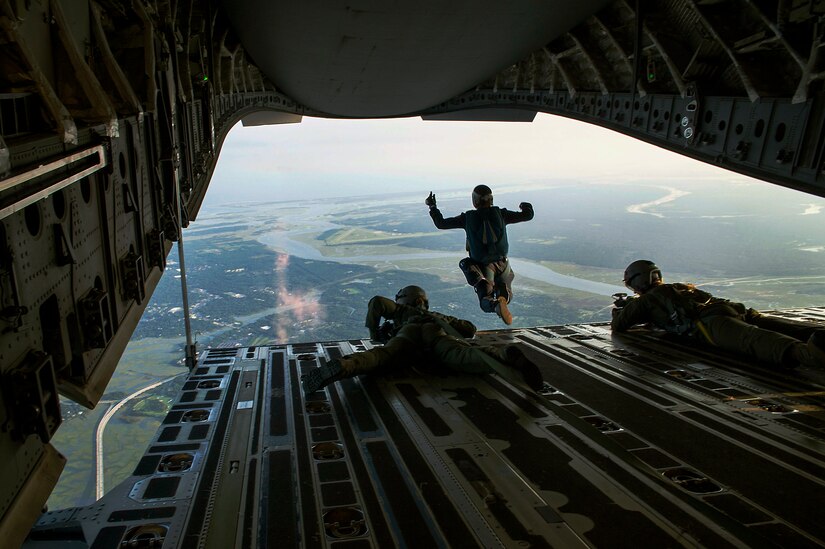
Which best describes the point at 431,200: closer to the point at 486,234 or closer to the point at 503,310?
the point at 486,234

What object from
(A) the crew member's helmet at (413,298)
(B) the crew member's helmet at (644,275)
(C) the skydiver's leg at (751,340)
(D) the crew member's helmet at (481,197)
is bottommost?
(A) the crew member's helmet at (413,298)

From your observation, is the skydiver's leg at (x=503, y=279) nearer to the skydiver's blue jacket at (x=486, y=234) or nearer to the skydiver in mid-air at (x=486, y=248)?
the skydiver in mid-air at (x=486, y=248)

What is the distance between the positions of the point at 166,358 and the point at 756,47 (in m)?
52.1

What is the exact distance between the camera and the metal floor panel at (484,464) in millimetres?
3742

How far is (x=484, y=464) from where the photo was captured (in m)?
4.69

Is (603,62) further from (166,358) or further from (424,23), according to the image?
(166,358)

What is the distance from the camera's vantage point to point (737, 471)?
178 inches

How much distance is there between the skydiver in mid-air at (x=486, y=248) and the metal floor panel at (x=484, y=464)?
8.47 feet

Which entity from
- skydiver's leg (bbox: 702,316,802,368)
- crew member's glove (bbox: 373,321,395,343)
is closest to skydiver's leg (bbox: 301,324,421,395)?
crew member's glove (bbox: 373,321,395,343)

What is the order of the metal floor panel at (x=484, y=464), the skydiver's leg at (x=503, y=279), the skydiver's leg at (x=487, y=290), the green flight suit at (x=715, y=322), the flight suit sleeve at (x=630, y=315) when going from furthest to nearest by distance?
the skydiver's leg at (x=503, y=279)
the skydiver's leg at (x=487, y=290)
the flight suit sleeve at (x=630, y=315)
the green flight suit at (x=715, y=322)
the metal floor panel at (x=484, y=464)

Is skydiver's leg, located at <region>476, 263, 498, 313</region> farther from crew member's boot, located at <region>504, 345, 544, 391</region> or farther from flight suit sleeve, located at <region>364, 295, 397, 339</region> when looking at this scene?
crew member's boot, located at <region>504, 345, 544, 391</region>

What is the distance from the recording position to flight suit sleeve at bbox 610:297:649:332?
8.91 meters

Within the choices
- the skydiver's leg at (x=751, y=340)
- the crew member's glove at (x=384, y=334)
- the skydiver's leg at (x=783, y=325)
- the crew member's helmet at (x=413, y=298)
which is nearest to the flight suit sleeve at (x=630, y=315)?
the skydiver's leg at (x=751, y=340)

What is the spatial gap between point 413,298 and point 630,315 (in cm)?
377
